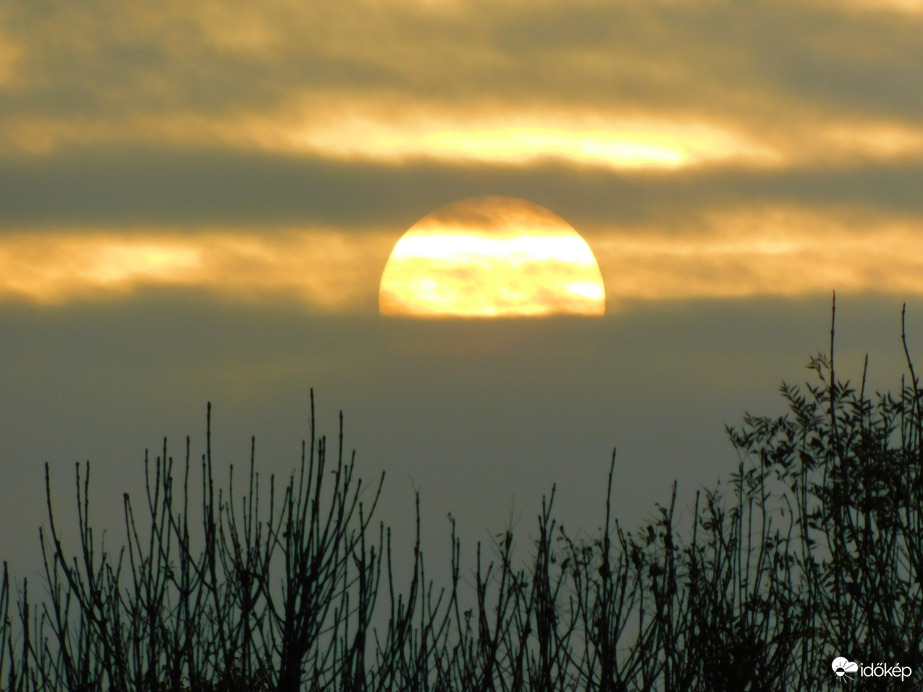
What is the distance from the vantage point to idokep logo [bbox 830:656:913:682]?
8.34 m

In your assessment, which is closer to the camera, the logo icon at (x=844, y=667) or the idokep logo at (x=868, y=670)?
the idokep logo at (x=868, y=670)

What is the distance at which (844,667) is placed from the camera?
8961mm

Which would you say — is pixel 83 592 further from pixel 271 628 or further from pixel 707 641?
pixel 707 641

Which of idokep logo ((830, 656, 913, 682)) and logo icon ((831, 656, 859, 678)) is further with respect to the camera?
logo icon ((831, 656, 859, 678))

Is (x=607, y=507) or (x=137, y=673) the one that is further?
(x=137, y=673)

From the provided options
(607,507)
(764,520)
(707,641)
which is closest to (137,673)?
(607,507)

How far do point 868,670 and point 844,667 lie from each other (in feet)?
0.70

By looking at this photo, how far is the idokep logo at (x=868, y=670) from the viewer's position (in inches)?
328

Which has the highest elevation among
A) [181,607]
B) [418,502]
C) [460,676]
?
[418,502]

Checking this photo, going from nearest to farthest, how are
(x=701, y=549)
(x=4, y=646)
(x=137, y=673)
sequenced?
(x=137, y=673) < (x=4, y=646) < (x=701, y=549)

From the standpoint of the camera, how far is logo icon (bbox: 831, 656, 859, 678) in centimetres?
894

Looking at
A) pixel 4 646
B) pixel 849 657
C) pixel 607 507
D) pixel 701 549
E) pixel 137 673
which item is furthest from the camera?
pixel 701 549

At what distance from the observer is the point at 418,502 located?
324 inches

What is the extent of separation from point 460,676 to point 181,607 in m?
2.29
